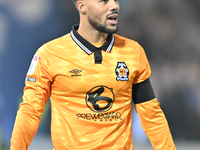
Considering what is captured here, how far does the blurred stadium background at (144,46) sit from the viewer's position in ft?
9.13

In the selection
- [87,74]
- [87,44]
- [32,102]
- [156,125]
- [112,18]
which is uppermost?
[112,18]

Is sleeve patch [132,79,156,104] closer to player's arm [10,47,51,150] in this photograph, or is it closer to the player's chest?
the player's chest

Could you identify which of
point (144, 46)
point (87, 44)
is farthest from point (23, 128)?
point (144, 46)

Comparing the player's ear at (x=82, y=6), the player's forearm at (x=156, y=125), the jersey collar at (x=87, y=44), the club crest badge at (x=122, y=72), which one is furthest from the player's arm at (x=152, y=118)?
the player's ear at (x=82, y=6)

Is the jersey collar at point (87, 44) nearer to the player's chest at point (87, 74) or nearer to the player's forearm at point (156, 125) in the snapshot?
A: the player's chest at point (87, 74)

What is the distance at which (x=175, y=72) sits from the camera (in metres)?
3.28

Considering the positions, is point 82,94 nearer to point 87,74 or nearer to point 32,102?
point 87,74

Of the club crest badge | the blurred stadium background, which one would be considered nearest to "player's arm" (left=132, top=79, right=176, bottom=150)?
the club crest badge

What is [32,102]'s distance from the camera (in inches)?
59.4

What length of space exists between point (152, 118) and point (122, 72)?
0.95 ft

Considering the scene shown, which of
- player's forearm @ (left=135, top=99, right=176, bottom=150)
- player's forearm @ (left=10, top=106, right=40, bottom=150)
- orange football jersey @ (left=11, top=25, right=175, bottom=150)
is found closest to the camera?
player's forearm @ (left=10, top=106, right=40, bottom=150)

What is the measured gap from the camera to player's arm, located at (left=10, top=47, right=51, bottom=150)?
4.75 ft

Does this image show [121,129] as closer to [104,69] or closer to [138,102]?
[138,102]

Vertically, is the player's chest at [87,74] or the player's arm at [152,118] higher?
the player's chest at [87,74]
